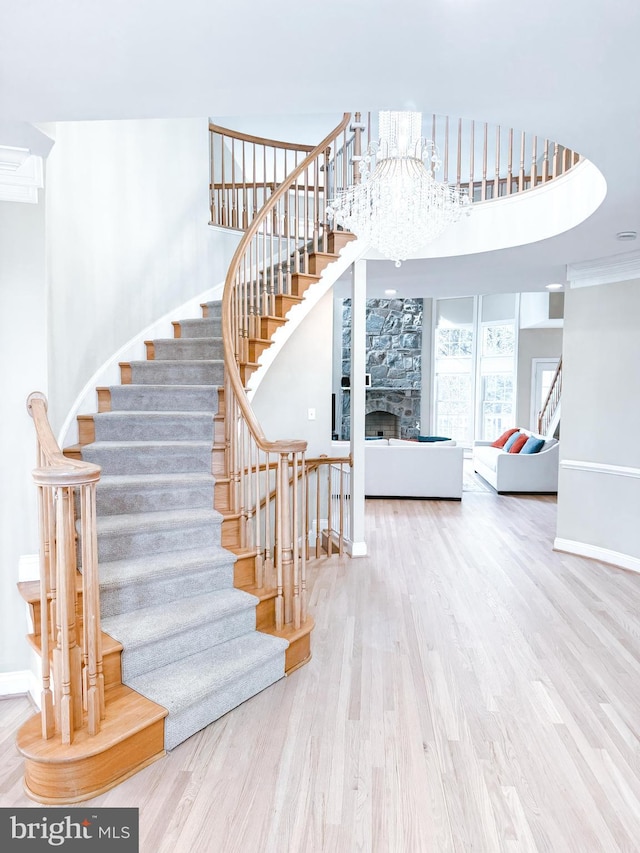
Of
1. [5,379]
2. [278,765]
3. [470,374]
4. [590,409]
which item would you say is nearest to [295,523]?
[278,765]

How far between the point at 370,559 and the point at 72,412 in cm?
270

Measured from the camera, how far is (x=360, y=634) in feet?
11.2

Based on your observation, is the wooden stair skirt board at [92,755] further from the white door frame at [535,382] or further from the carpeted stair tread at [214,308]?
the white door frame at [535,382]

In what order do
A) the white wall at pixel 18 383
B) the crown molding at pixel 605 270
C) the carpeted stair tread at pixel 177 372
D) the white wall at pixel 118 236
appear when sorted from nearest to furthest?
the white wall at pixel 18 383 < the white wall at pixel 118 236 < the carpeted stair tread at pixel 177 372 < the crown molding at pixel 605 270

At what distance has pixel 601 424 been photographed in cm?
499

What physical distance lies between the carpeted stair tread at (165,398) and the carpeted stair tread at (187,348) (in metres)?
0.61

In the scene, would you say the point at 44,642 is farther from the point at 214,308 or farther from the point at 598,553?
the point at 598,553

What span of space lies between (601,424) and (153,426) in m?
3.81

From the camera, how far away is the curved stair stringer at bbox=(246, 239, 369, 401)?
14.9 feet

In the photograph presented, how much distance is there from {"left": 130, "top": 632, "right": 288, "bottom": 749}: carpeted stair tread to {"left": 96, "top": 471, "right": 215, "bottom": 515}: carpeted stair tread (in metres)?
0.93

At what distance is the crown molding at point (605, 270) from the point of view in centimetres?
462

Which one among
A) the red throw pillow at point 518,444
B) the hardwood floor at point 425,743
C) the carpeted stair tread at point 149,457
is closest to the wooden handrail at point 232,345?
the carpeted stair tread at point 149,457

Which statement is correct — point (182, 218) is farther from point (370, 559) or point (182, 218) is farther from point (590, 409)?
point (590, 409)

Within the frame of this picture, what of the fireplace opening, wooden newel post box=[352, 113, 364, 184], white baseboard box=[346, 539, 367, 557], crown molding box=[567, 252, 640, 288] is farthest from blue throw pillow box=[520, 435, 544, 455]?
wooden newel post box=[352, 113, 364, 184]
